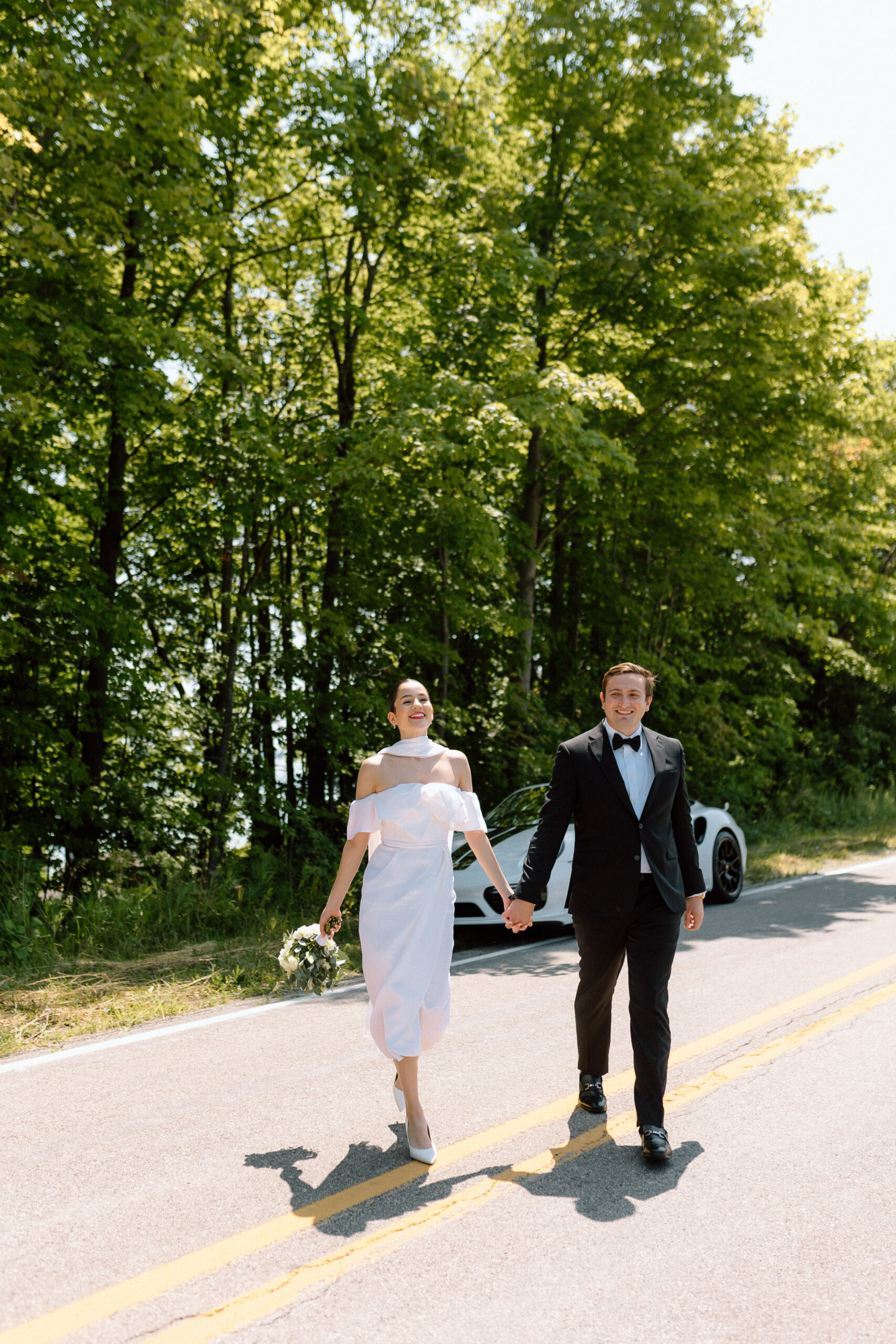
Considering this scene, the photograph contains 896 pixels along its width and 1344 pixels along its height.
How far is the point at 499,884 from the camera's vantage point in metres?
4.85

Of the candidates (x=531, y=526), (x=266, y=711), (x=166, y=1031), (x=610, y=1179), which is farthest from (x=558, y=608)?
(x=610, y=1179)

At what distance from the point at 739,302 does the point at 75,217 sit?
30.6 ft

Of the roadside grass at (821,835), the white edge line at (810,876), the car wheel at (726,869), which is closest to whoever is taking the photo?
the car wheel at (726,869)

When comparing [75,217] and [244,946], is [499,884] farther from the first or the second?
[75,217]

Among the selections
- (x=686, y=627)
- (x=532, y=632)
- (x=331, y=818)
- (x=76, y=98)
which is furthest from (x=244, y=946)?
(x=686, y=627)

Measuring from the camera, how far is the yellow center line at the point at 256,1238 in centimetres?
307

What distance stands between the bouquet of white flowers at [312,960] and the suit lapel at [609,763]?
156cm

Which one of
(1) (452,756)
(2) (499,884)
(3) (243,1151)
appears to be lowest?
(3) (243,1151)

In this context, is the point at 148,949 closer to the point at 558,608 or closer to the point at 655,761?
the point at 655,761

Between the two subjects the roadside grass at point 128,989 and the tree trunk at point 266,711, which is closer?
the roadside grass at point 128,989

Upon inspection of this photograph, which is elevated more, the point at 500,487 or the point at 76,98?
the point at 76,98

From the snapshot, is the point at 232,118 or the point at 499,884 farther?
the point at 232,118

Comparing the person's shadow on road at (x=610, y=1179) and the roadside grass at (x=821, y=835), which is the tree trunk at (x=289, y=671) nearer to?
the roadside grass at (x=821, y=835)

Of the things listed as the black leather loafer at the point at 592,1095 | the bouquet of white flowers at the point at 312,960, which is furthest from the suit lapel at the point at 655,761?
the bouquet of white flowers at the point at 312,960
